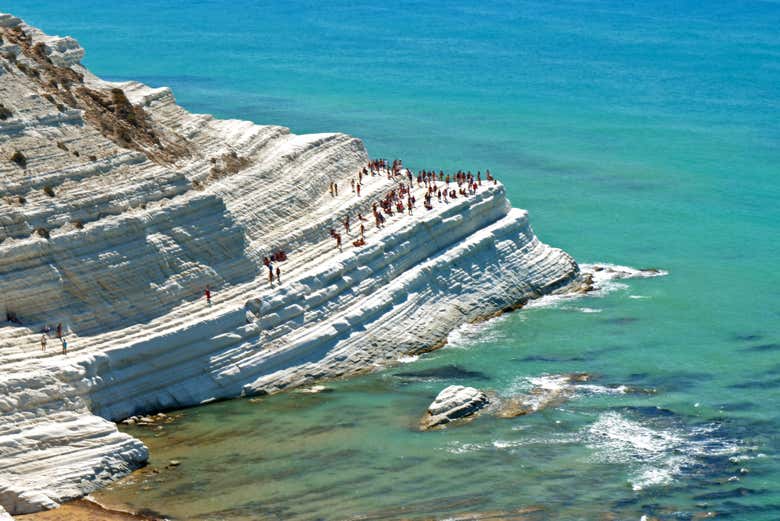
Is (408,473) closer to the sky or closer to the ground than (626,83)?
closer to the ground

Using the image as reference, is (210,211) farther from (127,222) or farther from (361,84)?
(361,84)

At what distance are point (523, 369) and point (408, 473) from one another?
13340 mm

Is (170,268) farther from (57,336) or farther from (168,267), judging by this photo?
(57,336)

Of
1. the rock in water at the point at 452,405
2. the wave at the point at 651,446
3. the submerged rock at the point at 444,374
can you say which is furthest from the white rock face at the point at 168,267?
the wave at the point at 651,446


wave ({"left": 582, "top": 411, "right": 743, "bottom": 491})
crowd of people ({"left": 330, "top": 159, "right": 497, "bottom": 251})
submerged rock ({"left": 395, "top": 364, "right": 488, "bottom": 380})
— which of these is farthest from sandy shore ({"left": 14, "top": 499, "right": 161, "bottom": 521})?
crowd of people ({"left": 330, "top": 159, "right": 497, "bottom": 251})

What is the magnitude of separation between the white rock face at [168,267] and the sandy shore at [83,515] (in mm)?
719

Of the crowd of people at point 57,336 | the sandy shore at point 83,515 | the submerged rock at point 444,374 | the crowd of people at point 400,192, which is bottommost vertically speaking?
the sandy shore at point 83,515

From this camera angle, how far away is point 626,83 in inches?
5443

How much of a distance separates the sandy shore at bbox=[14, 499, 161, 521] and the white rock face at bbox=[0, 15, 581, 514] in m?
0.72

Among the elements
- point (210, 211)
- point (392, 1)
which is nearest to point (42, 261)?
point (210, 211)

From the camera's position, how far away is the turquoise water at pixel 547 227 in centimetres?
5222

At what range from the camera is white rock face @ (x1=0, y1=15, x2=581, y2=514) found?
177 feet

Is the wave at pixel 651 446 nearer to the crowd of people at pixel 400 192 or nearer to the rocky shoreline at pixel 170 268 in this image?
the rocky shoreline at pixel 170 268

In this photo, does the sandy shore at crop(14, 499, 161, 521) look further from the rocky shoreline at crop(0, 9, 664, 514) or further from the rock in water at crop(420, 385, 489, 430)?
the rock in water at crop(420, 385, 489, 430)
